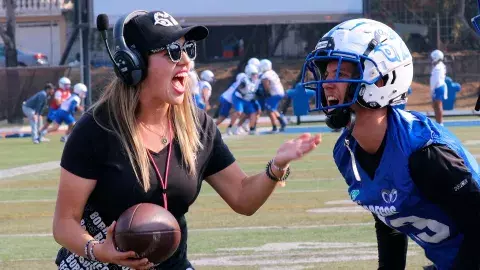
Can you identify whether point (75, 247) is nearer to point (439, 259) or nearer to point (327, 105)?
point (327, 105)

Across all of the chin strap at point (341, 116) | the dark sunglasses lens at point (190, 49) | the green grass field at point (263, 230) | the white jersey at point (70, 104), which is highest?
the dark sunglasses lens at point (190, 49)

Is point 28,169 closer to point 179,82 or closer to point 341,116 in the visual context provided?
point 179,82

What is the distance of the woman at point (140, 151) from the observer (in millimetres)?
4598

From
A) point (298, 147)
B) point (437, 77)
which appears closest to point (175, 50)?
point (298, 147)

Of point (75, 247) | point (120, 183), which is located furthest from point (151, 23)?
point (75, 247)

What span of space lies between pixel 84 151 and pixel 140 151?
0.76ft

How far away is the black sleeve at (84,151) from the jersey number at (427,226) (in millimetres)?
1251

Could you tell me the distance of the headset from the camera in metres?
4.62

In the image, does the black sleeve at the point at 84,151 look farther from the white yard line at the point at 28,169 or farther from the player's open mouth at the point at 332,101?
the white yard line at the point at 28,169

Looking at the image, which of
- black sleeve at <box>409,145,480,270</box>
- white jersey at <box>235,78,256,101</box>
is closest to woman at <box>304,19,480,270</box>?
black sleeve at <box>409,145,480,270</box>

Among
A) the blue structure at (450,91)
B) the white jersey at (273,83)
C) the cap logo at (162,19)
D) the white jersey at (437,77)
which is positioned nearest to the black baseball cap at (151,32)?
the cap logo at (162,19)

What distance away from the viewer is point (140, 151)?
15.2ft

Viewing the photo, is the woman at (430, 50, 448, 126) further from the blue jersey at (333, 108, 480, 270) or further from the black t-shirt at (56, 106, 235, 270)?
the blue jersey at (333, 108, 480, 270)

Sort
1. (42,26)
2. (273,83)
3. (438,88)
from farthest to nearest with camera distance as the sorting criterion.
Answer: (42,26) < (273,83) < (438,88)
